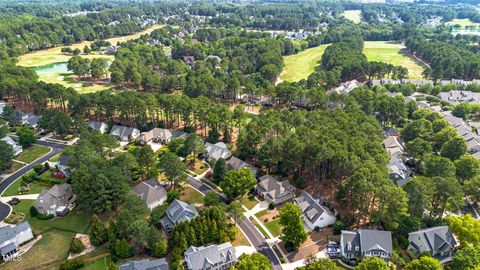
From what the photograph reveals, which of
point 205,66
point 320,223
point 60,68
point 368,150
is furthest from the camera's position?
point 60,68

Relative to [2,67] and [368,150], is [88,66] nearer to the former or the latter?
[2,67]

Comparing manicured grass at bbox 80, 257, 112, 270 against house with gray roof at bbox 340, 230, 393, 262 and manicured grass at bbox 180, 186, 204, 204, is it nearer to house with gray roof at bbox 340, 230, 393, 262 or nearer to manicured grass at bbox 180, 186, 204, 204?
manicured grass at bbox 180, 186, 204, 204

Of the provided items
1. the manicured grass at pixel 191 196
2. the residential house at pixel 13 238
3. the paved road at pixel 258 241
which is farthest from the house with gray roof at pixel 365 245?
the residential house at pixel 13 238

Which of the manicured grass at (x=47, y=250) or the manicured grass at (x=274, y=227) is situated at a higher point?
the manicured grass at (x=47, y=250)

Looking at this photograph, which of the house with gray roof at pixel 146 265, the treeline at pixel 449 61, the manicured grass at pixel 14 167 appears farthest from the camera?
the treeline at pixel 449 61

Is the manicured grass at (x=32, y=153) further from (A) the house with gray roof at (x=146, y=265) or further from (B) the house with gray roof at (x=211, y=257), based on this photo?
(B) the house with gray roof at (x=211, y=257)

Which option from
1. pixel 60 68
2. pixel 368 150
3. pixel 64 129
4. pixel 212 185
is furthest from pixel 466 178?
pixel 60 68
